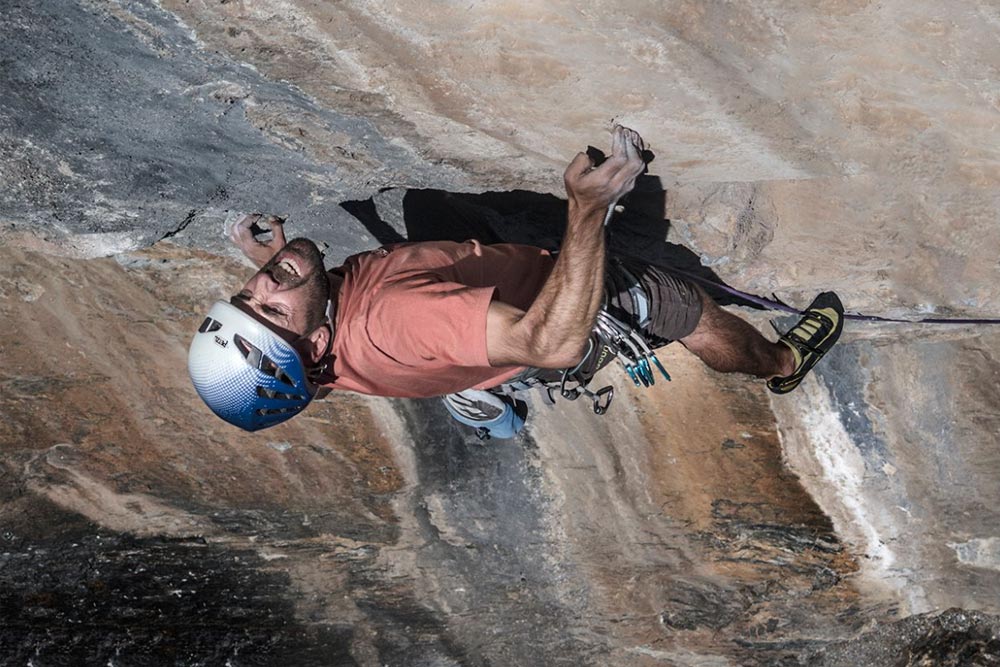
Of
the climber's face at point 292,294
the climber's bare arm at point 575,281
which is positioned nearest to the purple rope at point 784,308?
the climber's bare arm at point 575,281

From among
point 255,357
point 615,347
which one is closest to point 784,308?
point 615,347

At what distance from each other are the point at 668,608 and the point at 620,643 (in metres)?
0.34

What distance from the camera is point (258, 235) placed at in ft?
11.0

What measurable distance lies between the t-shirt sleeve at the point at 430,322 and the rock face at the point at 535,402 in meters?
0.56

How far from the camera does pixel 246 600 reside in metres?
4.34

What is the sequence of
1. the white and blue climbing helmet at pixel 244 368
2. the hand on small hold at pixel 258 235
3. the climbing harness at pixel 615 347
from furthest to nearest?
the hand on small hold at pixel 258 235 < the climbing harness at pixel 615 347 < the white and blue climbing helmet at pixel 244 368

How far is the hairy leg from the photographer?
3346 millimetres

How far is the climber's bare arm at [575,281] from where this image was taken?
2324mm

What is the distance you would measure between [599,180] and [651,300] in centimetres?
96

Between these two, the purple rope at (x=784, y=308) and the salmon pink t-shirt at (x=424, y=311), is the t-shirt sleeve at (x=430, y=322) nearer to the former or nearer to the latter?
the salmon pink t-shirt at (x=424, y=311)

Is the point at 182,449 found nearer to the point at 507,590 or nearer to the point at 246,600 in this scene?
the point at 246,600

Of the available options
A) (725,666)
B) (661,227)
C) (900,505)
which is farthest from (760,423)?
(725,666)

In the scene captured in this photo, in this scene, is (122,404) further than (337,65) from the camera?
Yes

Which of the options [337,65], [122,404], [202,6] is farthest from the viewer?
[122,404]
